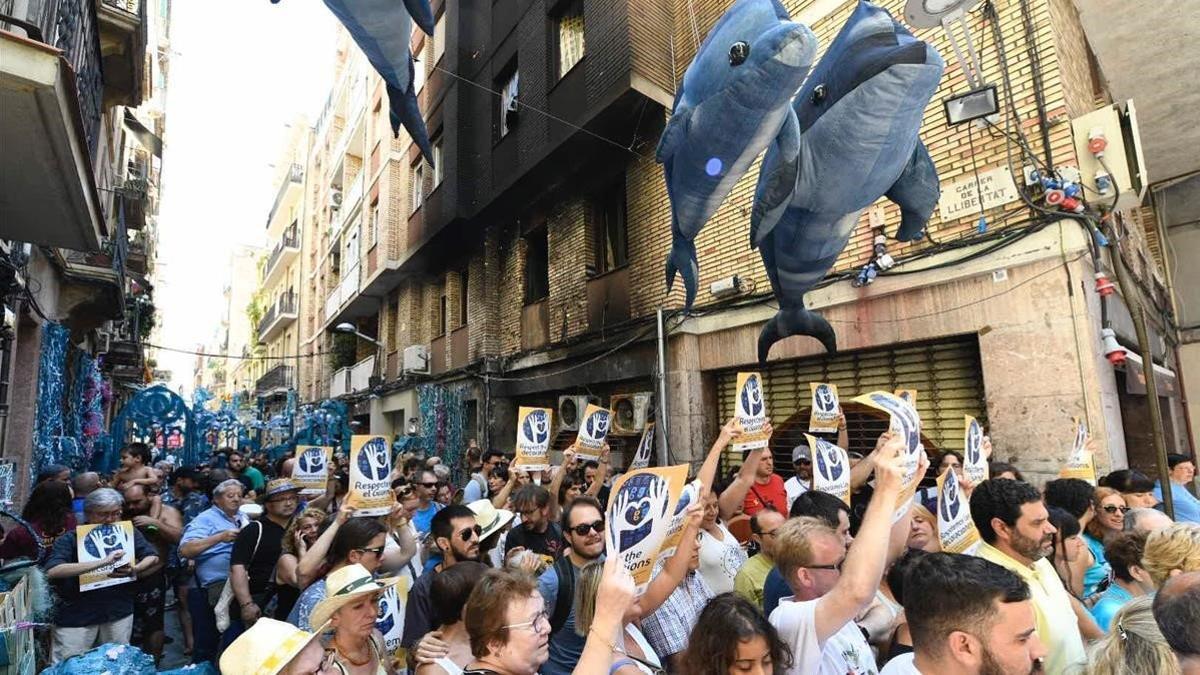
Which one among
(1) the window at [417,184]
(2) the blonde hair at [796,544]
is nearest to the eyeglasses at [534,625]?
(2) the blonde hair at [796,544]

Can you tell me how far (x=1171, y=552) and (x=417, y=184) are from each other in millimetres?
17694

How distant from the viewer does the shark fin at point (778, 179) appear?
400 centimetres

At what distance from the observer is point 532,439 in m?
6.25

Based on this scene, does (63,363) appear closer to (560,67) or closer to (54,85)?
(54,85)

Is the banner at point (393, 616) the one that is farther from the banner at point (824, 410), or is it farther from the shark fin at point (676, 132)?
the banner at point (824, 410)

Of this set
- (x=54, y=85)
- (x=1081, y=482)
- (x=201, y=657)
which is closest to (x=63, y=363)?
(x=201, y=657)

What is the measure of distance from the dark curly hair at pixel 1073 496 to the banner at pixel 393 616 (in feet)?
13.2

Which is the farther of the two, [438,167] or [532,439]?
[438,167]

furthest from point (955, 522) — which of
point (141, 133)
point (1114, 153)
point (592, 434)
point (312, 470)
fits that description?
point (141, 133)

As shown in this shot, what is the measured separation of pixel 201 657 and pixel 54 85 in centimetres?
403

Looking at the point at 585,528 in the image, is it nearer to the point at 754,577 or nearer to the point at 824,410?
the point at 754,577

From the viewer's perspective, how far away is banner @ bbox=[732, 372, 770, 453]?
4.43m

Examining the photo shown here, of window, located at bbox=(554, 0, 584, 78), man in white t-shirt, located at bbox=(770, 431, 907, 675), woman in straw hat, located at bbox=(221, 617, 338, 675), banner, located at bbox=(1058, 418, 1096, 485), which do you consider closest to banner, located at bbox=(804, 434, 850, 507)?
man in white t-shirt, located at bbox=(770, 431, 907, 675)

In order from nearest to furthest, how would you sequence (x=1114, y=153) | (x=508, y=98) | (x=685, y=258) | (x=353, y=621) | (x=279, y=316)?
(x=353, y=621), (x=685, y=258), (x=1114, y=153), (x=508, y=98), (x=279, y=316)
